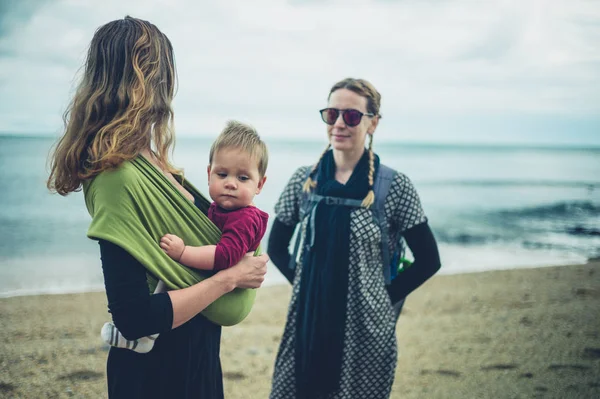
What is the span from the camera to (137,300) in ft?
4.68

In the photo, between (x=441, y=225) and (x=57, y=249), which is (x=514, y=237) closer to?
(x=441, y=225)

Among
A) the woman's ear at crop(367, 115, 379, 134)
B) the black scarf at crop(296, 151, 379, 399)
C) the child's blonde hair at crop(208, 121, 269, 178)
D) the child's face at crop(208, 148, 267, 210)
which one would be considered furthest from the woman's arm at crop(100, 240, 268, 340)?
the woman's ear at crop(367, 115, 379, 134)

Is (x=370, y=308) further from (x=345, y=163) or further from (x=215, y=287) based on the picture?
(x=215, y=287)

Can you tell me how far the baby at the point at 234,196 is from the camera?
5.38ft

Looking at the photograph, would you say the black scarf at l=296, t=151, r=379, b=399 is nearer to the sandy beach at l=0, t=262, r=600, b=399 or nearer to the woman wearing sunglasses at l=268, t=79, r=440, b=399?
the woman wearing sunglasses at l=268, t=79, r=440, b=399

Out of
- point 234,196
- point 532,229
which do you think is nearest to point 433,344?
point 234,196

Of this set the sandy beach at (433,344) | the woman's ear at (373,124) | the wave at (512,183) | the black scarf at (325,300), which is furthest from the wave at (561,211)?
the black scarf at (325,300)

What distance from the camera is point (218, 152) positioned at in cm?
189

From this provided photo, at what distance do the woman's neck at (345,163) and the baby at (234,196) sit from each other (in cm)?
89

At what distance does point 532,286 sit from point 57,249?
9645 millimetres

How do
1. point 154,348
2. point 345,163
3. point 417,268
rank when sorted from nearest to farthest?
1. point 154,348
2. point 417,268
3. point 345,163

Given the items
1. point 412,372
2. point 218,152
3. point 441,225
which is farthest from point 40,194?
point 218,152

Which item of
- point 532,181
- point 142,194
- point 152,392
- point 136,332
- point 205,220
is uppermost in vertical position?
point 142,194

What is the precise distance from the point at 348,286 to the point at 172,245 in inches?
50.4
